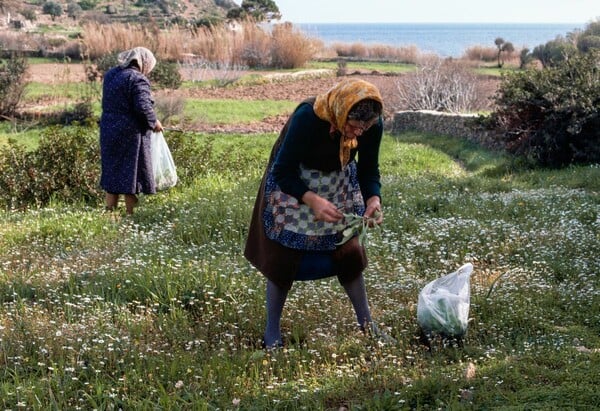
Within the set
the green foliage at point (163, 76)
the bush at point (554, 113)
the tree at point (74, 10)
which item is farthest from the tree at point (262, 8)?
the bush at point (554, 113)

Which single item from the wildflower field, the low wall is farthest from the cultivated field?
the low wall

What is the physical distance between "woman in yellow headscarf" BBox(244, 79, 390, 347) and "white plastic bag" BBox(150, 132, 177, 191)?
374 centimetres

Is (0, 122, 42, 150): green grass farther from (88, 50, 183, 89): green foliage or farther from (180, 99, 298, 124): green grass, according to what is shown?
(88, 50, 183, 89): green foliage

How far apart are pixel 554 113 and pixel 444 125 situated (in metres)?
5.21

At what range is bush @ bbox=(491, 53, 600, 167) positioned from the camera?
36.1ft

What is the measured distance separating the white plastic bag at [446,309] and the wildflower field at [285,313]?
10 centimetres

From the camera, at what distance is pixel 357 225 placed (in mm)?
4324

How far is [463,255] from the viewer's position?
6566mm

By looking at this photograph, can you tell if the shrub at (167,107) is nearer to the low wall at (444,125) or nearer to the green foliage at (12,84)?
the green foliage at (12,84)

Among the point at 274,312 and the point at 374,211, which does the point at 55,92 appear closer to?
the point at 274,312

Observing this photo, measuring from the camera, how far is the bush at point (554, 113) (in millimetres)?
11016

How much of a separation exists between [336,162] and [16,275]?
2.88m

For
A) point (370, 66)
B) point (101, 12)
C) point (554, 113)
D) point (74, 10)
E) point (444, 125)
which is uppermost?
point (74, 10)

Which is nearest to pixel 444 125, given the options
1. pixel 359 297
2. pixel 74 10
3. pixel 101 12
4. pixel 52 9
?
pixel 359 297
